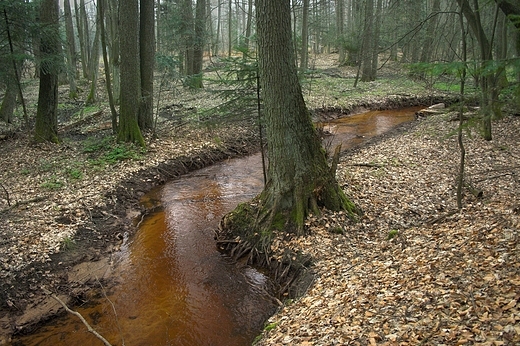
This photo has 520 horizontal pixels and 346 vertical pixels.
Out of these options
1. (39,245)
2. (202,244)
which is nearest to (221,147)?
(202,244)

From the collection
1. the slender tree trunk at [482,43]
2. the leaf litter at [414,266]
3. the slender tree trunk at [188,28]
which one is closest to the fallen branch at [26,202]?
the leaf litter at [414,266]

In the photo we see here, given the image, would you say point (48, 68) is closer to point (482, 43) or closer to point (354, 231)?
point (354, 231)

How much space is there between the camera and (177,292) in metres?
6.80

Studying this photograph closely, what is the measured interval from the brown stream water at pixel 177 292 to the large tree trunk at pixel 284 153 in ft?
3.20

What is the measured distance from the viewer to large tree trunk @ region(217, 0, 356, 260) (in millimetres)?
6992

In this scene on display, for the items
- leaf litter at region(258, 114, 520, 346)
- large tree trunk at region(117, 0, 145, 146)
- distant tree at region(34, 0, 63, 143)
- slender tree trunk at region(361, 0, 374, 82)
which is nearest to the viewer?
leaf litter at region(258, 114, 520, 346)

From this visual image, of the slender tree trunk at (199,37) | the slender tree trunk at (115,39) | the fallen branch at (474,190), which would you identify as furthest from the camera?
the slender tree trunk at (199,37)

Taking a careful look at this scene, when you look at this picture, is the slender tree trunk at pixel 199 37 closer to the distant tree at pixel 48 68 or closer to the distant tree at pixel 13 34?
the distant tree at pixel 48 68

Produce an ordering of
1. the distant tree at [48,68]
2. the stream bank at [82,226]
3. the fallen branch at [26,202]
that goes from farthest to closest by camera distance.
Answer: the distant tree at [48,68] → the fallen branch at [26,202] → the stream bank at [82,226]

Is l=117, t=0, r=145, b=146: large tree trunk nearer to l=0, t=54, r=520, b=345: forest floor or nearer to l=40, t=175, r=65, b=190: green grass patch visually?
l=0, t=54, r=520, b=345: forest floor

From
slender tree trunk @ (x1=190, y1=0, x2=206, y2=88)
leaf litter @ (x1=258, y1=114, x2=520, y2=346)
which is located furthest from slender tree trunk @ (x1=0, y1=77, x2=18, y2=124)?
leaf litter @ (x1=258, y1=114, x2=520, y2=346)

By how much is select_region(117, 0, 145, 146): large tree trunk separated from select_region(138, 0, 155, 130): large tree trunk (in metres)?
0.70

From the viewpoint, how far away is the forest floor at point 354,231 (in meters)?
4.23

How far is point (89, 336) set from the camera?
5789 mm
